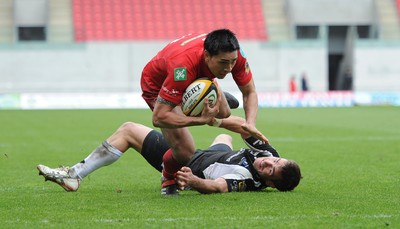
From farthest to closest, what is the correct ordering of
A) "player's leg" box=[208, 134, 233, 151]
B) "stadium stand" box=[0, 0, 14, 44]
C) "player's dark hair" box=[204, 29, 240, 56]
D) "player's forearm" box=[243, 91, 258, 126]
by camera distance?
"stadium stand" box=[0, 0, 14, 44], "player's leg" box=[208, 134, 233, 151], "player's forearm" box=[243, 91, 258, 126], "player's dark hair" box=[204, 29, 240, 56]

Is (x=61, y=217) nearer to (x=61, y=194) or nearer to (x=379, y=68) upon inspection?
(x=61, y=194)

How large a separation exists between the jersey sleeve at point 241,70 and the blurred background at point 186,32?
2952 cm

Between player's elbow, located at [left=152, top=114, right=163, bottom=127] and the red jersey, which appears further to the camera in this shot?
player's elbow, located at [left=152, top=114, right=163, bottom=127]

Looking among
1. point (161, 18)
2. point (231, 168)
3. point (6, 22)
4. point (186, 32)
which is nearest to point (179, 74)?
point (231, 168)

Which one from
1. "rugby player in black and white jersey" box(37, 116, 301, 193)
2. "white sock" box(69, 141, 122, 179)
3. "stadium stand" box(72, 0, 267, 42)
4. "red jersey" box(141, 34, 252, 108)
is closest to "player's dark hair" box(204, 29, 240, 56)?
"red jersey" box(141, 34, 252, 108)

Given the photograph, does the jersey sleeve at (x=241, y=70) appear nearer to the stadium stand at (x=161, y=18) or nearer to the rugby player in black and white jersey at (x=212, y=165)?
the rugby player in black and white jersey at (x=212, y=165)

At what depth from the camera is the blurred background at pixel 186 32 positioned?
40.1 m

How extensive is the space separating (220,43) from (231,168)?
1.56 meters

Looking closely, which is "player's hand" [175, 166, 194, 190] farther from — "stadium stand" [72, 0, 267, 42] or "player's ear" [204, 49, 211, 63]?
"stadium stand" [72, 0, 267, 42]

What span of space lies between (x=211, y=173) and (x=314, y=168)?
129 inches

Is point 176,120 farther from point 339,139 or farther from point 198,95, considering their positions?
point 339,139

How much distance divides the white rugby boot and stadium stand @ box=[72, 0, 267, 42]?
110ft

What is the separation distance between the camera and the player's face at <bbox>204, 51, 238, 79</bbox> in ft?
24.9

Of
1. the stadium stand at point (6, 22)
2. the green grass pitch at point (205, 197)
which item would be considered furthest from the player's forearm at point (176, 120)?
the stadium stand at point (6, 22)
